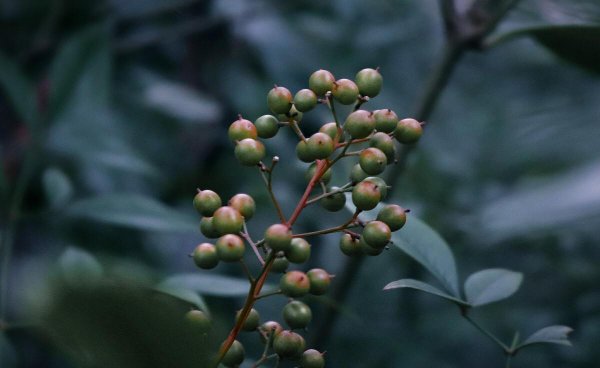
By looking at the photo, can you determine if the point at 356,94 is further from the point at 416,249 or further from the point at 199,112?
the point at 199,112

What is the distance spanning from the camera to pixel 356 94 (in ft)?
2.43

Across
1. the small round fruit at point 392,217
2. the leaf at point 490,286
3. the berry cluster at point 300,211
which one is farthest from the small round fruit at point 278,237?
the leaf at point 490,286

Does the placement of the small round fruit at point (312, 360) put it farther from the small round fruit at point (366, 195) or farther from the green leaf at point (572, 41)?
the green leaf at point (572, 41)

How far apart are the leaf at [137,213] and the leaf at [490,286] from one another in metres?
0.46

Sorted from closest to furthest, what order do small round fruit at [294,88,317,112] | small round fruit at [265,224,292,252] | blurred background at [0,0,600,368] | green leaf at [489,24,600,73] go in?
small round fruit at [265,224,292,252] → small round fruit at [294,88,317,112] → green leaf at [489,24,600,73] → blurred background at [0,0,600,368]

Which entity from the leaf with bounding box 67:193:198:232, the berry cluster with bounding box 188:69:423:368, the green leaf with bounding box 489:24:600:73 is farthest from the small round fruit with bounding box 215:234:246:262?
the green leaf with bounding box 489:24:600:73

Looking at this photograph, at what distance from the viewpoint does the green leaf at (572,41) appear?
110 cm

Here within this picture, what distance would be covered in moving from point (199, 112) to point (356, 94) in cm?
117

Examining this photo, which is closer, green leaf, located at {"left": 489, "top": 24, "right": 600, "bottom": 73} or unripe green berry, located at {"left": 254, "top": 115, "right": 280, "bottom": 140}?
unripe green berry, located at {"left": 254, "top": 115, "right": 280, "bottom": 140}

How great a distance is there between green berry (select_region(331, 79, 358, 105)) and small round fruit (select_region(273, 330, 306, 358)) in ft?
0.66

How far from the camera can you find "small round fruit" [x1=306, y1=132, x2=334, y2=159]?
693mm

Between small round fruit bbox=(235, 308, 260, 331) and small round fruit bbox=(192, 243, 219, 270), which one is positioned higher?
small round fruit bbox=(192, 243, 219, 270)

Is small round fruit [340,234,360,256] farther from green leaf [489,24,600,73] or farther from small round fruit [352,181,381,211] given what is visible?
green leaf [489,24,600,73]

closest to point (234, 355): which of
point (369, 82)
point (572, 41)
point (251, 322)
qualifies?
point (251, 322)
